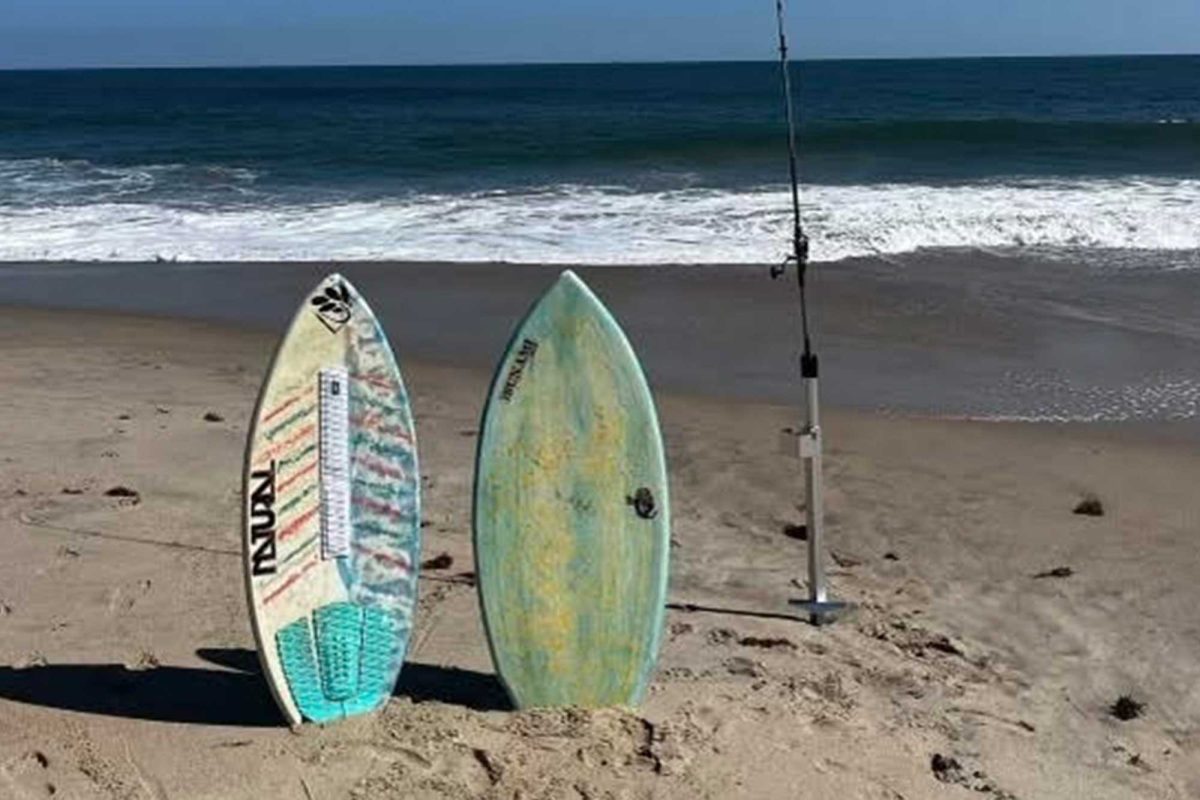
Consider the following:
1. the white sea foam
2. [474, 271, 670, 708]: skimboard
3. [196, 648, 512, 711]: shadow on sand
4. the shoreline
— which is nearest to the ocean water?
the white sea foam

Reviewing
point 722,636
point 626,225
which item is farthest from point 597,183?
point 722,636

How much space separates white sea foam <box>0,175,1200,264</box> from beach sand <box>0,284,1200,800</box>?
658 centimetres

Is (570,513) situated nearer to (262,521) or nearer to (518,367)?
(518,367)

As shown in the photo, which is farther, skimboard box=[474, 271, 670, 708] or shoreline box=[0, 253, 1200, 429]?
shoreline box=[0, 253, 1200, 429]

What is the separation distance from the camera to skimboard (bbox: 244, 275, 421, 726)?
3611 millimetres

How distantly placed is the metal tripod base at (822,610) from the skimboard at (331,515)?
1.36 meters

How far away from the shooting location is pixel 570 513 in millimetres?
3857

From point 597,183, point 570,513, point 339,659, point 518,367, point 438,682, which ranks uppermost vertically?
point 518,367

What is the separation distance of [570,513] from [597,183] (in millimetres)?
17204

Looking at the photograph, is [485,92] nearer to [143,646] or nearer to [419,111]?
[419,111]

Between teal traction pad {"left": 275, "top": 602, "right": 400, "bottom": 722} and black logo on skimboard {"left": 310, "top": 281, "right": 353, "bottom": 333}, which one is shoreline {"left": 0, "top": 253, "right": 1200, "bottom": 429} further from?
black logo on skimboard {"left": 310, "top": 281, "right": 353, "bottom": 333}

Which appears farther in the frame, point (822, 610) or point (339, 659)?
point (822, 610)

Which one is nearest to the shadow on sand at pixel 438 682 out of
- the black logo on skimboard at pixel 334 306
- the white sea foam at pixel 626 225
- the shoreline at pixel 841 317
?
the black logo on skimboard at pixel 334 306

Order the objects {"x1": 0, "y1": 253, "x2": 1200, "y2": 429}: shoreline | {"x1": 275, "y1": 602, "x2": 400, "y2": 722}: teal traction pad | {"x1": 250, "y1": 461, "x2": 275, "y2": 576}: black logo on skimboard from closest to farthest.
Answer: {"x1": 250, "y1": 461, "x2": 275, "y2": 576}: black logo on skimboard < {"x1": 275, "y1": 602, "x2": 400, "y2": 722}: teal traction pad < {"x1": 0, "y1": 253, "x2": 1200, "y2": 429}: shoreline
